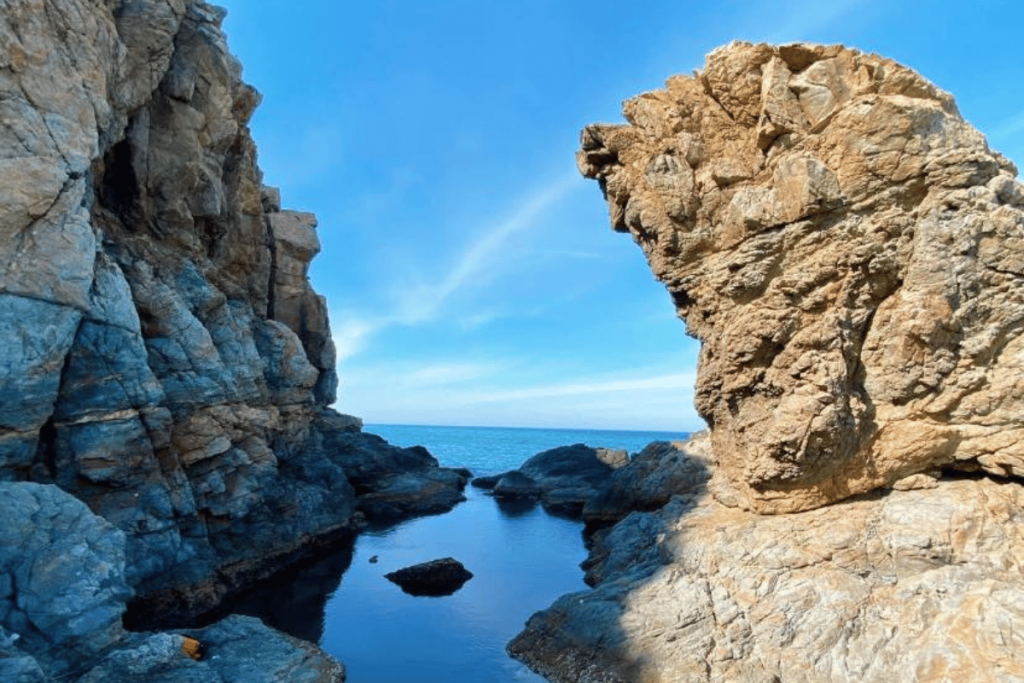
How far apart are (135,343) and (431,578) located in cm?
1975

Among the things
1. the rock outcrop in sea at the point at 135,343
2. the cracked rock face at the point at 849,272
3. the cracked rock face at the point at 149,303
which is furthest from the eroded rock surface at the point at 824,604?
the cracked rock face at the point at 149,303

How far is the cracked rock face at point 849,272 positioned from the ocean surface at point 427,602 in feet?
42.4

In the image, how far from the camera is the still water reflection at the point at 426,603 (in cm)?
2345

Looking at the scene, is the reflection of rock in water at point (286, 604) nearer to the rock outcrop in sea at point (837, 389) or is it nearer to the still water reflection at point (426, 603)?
the still water reflection at point (426, 603)

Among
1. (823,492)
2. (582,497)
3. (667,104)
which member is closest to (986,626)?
(823,492)

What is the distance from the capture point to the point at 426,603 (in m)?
30.8

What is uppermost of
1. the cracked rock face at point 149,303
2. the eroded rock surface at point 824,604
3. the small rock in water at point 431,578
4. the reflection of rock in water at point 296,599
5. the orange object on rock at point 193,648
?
the cracked rock face at point 149,303

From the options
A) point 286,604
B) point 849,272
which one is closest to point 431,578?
point 286,604

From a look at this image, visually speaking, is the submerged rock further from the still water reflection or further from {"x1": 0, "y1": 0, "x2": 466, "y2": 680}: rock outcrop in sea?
{"x1": 0, "y1": 0, "x2": 466, "y2": 680}: rock outcrop in sea

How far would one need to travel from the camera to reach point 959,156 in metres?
21.2

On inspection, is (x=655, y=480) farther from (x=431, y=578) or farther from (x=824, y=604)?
(x=824, y=604)

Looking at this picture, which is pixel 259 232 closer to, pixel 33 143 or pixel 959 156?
pixel 33 143

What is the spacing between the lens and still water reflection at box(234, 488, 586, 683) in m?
23.5

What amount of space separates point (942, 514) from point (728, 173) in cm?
1495
